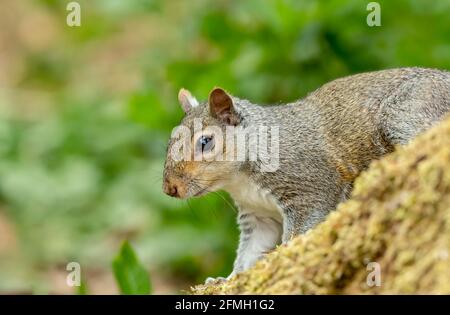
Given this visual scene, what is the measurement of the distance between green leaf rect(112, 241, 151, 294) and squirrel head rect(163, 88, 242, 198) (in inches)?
20.5

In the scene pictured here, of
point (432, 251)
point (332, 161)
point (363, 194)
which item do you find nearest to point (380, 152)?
point (332, 161)

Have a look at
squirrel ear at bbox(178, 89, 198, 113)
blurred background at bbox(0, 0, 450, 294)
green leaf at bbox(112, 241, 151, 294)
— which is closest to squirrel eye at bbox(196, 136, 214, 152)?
squirrel ear at bbox(178, 89, 198, 113)

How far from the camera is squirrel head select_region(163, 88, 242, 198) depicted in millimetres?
4684

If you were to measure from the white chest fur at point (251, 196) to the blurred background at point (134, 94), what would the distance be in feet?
3.86

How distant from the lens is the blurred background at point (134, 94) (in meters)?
6.94

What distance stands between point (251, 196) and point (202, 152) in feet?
1.09

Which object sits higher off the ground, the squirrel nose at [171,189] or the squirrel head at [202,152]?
the squirrel head at [202,152]

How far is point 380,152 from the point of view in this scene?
4.63 metres

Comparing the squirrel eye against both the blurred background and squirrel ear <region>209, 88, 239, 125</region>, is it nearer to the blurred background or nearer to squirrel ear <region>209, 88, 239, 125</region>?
squirrel ear <region>209, 88, 239, 125</region>

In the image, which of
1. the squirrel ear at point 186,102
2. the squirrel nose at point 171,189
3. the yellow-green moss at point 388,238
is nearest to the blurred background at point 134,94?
the squirrel ear at point 186,102

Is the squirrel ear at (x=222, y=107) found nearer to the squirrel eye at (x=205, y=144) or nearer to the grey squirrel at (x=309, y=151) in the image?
the grey squirrel at (x=309, y=151)

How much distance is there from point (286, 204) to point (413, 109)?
0.77 metres

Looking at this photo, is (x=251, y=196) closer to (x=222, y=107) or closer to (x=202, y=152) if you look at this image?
(x=202, y=152)
